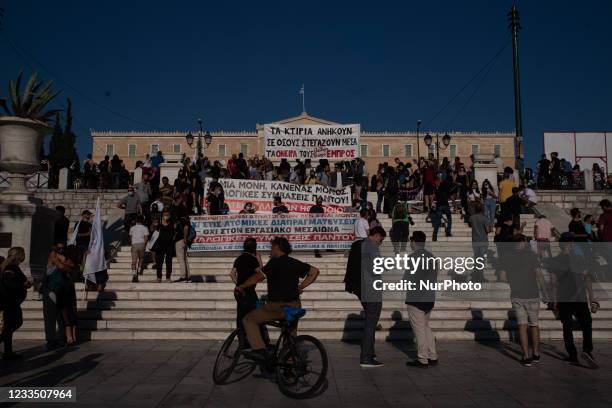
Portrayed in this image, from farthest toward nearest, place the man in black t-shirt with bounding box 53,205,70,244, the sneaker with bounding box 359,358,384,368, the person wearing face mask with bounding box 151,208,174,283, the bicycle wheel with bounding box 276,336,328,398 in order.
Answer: the man in black t-shirt with bounding box 53,205,70,244, the person wearing face mask with bounding box 151,208,174,283, the sneaker with bounding box 359,358,384,368, the bicycle wheel with bounding box 276,336,328,398

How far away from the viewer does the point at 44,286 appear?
9.37 m

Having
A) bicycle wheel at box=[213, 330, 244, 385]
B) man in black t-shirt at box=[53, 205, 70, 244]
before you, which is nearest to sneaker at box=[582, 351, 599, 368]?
bicycle wheel at box=[213, 330, 244, 385]

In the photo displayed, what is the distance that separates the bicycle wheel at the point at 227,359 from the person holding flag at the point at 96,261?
554 cm

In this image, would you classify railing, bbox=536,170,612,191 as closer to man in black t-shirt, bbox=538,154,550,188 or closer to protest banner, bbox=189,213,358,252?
man in black t-shirt, bbox=538,154,550,188

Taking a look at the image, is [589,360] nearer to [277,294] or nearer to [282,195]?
[277,294]

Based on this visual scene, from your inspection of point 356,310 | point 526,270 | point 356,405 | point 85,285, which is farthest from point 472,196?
point 356,405

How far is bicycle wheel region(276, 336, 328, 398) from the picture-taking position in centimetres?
608

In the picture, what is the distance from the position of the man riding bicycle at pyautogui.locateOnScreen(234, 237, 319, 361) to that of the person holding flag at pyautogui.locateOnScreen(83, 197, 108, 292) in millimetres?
5779

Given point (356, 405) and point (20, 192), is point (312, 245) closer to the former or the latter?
point (20, 192)

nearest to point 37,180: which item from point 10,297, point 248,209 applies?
point 248,209

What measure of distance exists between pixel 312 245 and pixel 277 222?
3.88 ft

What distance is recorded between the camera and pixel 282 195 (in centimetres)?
1784

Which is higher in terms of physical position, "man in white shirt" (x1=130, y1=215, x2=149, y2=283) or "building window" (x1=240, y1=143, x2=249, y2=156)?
"building window" (x1=240, y1=143, x2=249, y2=156)

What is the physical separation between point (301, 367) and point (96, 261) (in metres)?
6.63
